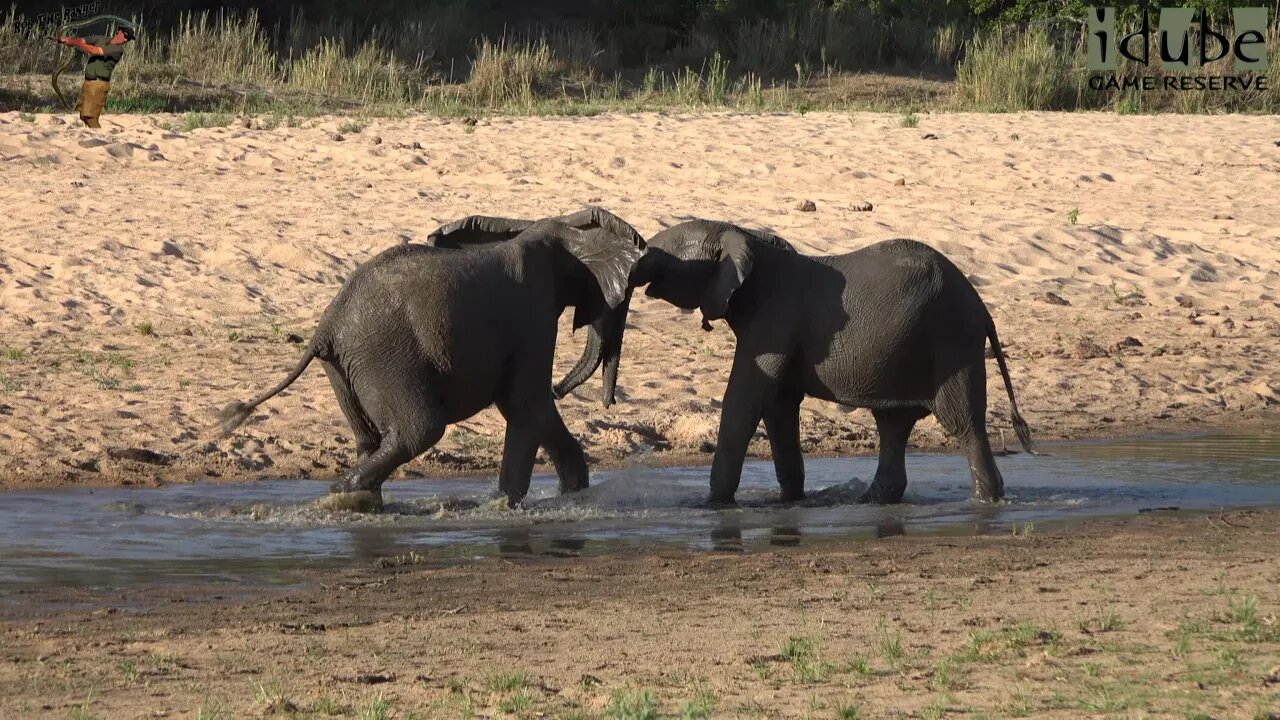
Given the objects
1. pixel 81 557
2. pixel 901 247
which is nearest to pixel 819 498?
pixel 901 247

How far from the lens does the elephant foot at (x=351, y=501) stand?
28.3ft

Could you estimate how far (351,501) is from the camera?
28.3 feet

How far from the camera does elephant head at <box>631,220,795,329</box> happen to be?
9.06m

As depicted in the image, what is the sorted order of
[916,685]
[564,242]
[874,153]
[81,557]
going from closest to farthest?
[916,685] → [81,557] → [564,242] → [874,153]

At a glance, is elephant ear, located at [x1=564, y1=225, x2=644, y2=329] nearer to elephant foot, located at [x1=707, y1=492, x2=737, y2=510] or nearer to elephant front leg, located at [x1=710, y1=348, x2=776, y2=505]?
elephant front leg, located at [x1=710, y1=348, x2=776, y2=505]

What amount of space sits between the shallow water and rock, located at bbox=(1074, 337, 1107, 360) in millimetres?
2315

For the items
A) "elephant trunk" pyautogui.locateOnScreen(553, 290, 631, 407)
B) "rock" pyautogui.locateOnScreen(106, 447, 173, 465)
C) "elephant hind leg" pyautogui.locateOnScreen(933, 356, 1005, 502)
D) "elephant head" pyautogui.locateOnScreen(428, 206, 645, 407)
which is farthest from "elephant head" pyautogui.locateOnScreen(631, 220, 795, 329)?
"rock" pyautogui.locateOnScreen(106, 447, 173, 465)

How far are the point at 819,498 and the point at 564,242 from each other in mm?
1833

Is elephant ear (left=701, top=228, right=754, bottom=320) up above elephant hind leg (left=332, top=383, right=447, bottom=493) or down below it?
above

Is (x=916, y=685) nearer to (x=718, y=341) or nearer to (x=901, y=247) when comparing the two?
(x=901, y=247)

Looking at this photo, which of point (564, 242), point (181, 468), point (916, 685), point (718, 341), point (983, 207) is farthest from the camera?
point (983, 207)

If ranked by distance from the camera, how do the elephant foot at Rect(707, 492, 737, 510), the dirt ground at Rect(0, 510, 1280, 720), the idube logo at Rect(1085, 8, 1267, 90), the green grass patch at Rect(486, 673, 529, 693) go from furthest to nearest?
the idube logo at Rect(1085, 8, 1267, 90) → the elephant foot at Rect(707, 492, 737, 510) → the green grass patch at Rect(486, 673, 529, 693) → the dirt ground at Rect(0, 510, 1280, 720)

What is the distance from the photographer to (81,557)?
7445 mm

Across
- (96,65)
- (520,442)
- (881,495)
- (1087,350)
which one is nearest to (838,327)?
(881,495)
